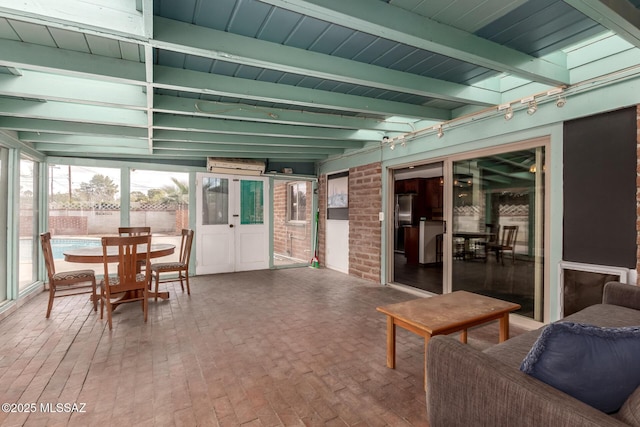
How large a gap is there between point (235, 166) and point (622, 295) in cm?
554

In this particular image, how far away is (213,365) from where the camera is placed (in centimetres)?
242

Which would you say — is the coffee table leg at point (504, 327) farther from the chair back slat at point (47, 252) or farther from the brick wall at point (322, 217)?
the chair back slat at point (47, 252)

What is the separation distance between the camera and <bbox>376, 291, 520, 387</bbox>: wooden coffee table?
2.03 metres

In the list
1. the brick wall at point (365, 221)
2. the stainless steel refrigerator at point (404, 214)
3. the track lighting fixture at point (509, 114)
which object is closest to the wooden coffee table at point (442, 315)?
the track lighting fixture at point (509, 114)

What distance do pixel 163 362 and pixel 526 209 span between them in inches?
151

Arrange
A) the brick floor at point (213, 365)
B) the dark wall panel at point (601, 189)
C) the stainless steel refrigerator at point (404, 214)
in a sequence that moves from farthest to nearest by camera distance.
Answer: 1. the stainless steel refrigerator at point (404, 214)
2. the dark wall panel at point (601, 189)
3. the brick floor at point (213, 365)

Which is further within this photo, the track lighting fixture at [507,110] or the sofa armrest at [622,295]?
the track lighting fixture at [507,110]

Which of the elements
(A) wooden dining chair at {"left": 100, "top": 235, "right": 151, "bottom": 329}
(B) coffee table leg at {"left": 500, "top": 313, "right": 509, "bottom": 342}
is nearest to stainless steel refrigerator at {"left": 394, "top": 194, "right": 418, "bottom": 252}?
(B) coffee table leg at {"left": 500, "top": 313, "right": 509, "bottom": 342}

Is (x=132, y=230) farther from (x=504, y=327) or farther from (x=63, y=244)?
(x=504, y=327)

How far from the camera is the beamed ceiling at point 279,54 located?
164cm

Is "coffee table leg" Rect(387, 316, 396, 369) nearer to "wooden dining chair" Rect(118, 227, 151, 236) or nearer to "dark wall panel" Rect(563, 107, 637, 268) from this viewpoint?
"dark wall panel" Rect(563, 107, 637, 268)

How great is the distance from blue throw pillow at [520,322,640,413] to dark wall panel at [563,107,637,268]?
1.96m

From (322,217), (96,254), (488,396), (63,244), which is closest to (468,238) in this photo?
(488,396)

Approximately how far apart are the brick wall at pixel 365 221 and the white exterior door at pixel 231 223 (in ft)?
6.27
